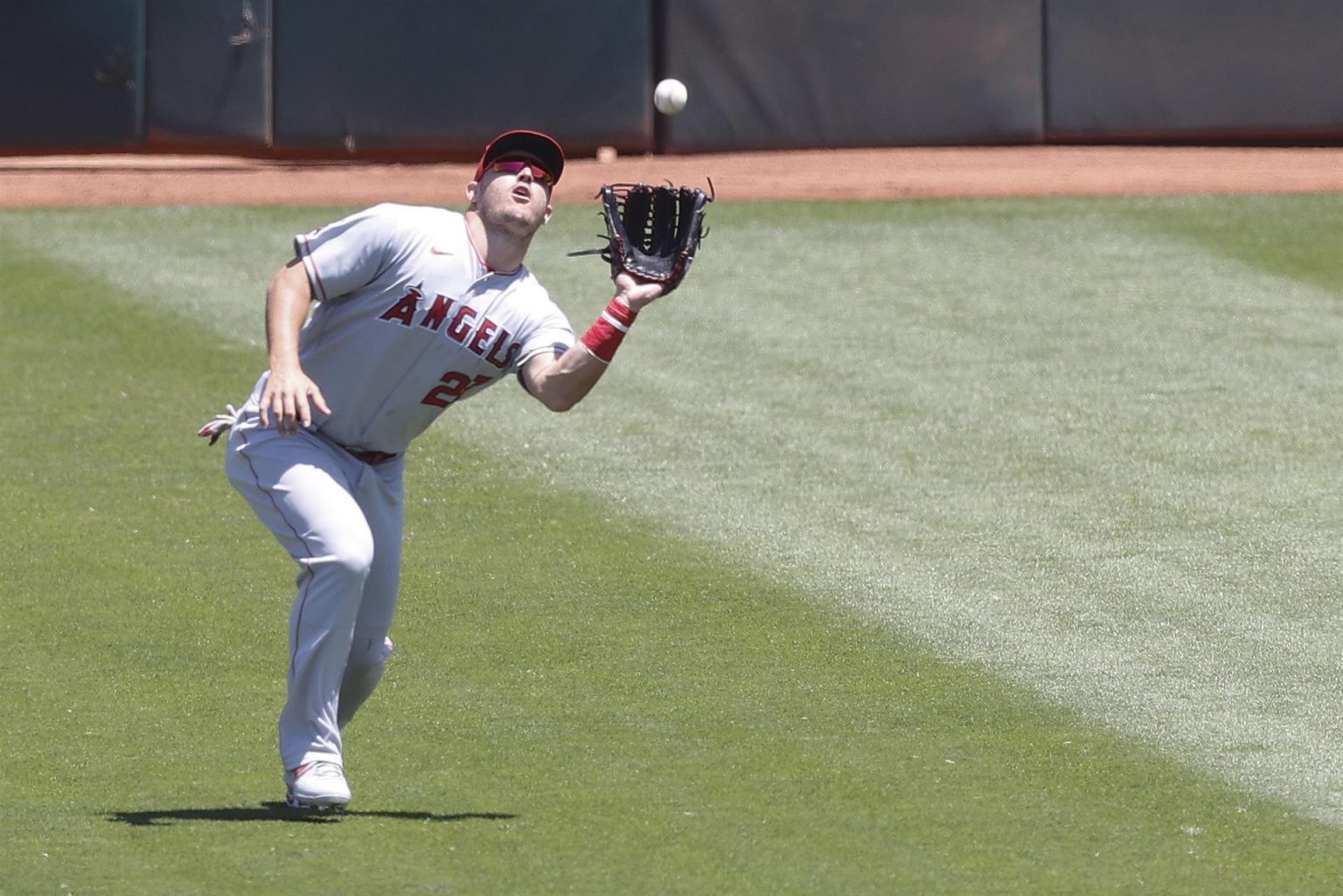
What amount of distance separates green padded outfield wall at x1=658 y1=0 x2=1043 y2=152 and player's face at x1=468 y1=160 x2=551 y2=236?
401 inches

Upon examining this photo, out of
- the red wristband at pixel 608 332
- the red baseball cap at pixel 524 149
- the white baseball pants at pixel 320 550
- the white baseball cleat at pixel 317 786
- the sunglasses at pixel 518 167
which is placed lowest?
the white baseball cleat at pixel 317 786

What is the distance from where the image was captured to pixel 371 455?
568cm

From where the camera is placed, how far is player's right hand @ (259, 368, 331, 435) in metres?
5.19

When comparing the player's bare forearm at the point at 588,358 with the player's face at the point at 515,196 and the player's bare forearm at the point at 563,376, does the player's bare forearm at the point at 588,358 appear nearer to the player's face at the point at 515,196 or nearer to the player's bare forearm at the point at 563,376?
the player's bare forearm at the point at 563,376

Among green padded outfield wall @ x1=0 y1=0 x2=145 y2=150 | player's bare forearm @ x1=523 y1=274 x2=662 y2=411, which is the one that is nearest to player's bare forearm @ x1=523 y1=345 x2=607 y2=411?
player's bare forearm @ x1=523 y1=274 x2=662 y2=411

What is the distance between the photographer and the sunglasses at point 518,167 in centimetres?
562

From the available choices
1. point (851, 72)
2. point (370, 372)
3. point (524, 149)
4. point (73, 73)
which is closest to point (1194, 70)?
point (851, 72)

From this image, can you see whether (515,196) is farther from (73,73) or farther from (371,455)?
(73,73)

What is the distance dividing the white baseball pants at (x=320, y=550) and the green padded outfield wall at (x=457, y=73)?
1012cm

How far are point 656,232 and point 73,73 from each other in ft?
35.8

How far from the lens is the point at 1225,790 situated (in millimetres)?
5789

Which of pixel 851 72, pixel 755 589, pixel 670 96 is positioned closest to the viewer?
pixel 755 589

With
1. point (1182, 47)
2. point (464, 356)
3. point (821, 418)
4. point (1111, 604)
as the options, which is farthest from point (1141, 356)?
point (464, 356)

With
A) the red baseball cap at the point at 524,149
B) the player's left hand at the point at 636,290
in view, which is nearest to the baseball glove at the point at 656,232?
the player's left hand at the point at 636,290
